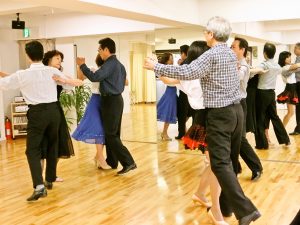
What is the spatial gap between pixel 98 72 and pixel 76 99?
10.6 feet

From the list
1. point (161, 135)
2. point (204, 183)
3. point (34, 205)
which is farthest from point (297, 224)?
point (161, 135)

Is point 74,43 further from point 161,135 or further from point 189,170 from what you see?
point 189,170

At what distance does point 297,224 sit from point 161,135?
17.1 feet

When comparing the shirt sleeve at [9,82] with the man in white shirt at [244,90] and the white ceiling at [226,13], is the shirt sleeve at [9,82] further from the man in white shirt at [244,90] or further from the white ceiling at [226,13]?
the man in white shirt at [244,90]

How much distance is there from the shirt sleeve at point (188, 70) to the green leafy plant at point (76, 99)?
5.09 m

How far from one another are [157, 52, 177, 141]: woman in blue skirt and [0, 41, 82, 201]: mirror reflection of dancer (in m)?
2.46

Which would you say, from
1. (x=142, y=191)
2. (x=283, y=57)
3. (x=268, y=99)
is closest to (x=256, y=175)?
(x=142, y=191)

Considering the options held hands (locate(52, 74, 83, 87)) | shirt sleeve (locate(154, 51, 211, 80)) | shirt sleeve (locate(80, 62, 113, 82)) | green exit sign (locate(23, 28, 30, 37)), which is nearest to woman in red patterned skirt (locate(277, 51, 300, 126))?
shirt sleeve (locate(80, 62, 113, 82))

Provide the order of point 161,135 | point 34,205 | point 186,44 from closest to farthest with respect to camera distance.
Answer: point 34,205 → point 186,44 → point 161,135

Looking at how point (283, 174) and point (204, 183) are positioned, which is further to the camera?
point (283, 174)

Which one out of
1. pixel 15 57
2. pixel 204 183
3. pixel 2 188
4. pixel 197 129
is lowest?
pixel 2 188

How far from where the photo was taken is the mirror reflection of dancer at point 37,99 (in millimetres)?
3645

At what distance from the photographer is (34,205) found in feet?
12.1

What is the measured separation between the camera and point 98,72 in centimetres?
434
